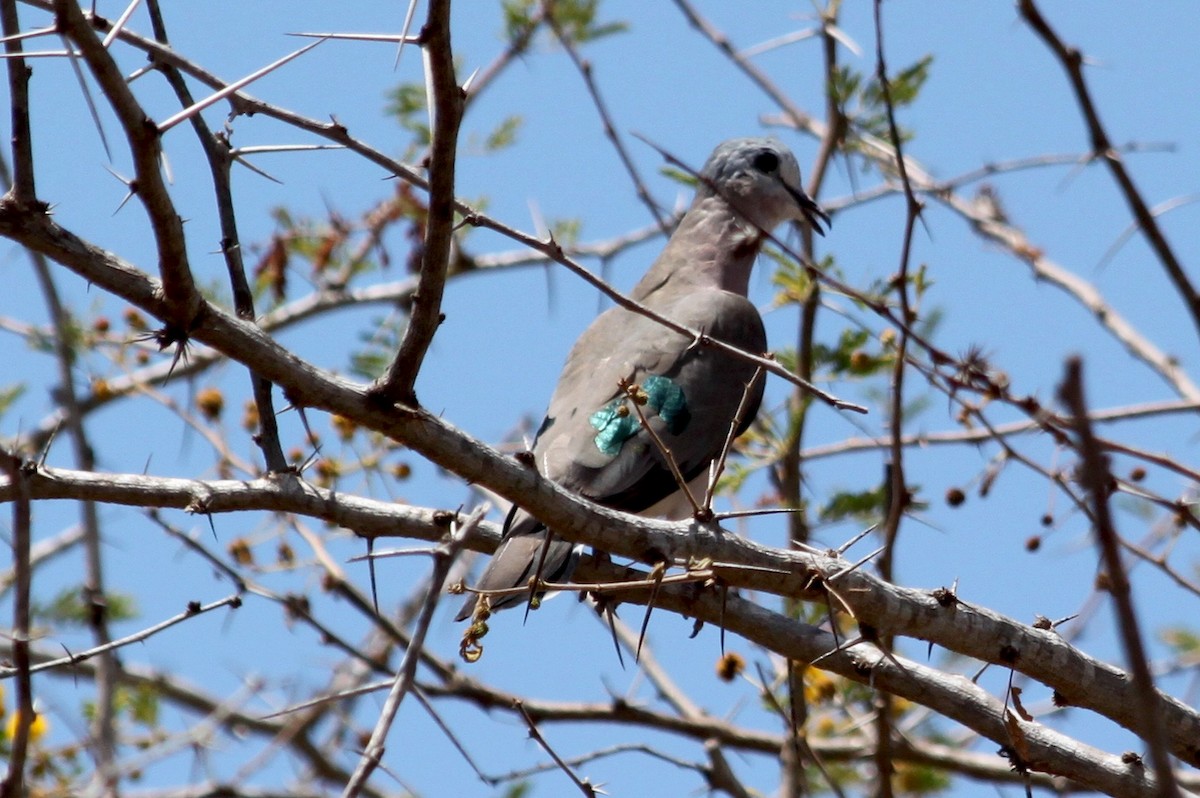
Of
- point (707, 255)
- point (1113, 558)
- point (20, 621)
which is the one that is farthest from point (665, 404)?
point (1113, 558)

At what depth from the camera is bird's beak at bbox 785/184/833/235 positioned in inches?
259

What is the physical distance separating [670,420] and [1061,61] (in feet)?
7.47

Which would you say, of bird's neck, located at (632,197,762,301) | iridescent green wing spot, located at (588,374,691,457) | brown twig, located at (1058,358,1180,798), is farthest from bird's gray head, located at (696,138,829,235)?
brown twig, located at (1058,358,1180,798)

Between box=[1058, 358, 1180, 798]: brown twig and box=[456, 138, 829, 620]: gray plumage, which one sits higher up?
box=[456, 138, 829, 620]: gray plumage

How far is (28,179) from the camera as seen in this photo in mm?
2574

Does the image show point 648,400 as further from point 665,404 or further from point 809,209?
point 809,209

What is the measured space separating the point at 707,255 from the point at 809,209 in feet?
1.76

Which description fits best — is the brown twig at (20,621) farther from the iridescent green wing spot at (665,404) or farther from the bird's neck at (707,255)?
the bird's neck at (707,255)

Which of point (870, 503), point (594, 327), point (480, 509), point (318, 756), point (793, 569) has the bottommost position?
point (480, 509)

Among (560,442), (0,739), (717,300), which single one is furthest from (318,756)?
(717,300)

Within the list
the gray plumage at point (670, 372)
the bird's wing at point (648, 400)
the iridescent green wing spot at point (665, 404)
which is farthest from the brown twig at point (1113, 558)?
the iridescent green wing spot at point (665, 404)

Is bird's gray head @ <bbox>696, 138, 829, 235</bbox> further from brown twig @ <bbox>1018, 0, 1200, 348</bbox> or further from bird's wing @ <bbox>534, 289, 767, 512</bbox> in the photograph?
brown twig @ <bbox>1018, 0, 1200, 348</bbox>

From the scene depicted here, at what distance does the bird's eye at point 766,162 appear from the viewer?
671 centimetres

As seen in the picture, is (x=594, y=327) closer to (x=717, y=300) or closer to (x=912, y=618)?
(x=717, y=300)
